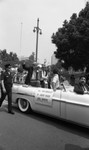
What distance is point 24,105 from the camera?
631 centimetres

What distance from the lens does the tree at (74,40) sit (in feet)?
80.4

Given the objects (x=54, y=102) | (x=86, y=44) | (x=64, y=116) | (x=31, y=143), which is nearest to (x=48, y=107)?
(x=54, y=102)

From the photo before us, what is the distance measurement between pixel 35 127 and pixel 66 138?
95 centimetres

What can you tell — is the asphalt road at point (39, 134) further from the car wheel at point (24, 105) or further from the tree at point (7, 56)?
the tree at point (7, 56)

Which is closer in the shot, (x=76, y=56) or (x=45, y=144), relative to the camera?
(x=45, y=144)

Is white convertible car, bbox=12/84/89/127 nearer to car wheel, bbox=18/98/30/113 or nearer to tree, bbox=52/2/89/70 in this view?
car wheel, bbox=18/98/30/113

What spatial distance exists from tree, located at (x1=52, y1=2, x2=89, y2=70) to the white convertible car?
18.8 m

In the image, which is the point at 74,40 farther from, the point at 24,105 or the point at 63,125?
the point at 63,125

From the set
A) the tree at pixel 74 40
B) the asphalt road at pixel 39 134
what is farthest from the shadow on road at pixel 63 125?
the tree at pixel 74 40

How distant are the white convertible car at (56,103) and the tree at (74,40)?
741 inches

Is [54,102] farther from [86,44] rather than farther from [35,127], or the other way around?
[86,44]

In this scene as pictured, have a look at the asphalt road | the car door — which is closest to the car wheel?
the asphalt road

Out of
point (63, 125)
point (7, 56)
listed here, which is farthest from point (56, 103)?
point (7, 56)

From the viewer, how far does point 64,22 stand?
29.3m
